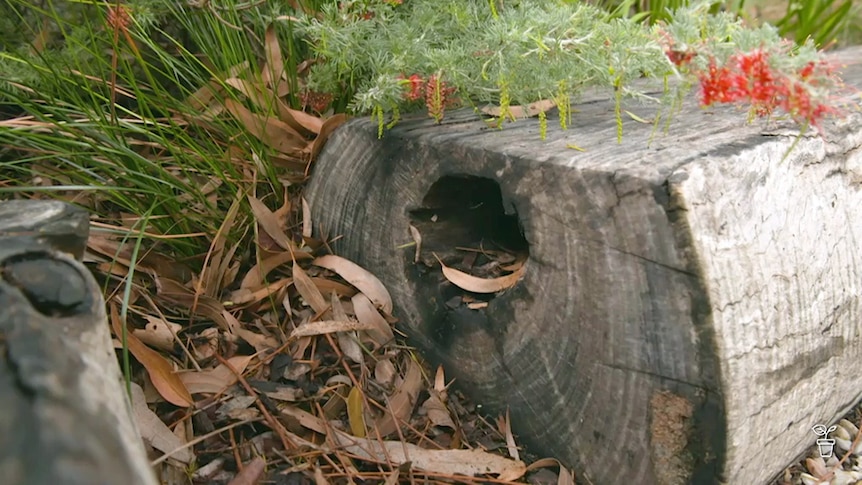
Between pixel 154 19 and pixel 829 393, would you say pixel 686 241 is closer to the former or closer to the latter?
pixel 829 393

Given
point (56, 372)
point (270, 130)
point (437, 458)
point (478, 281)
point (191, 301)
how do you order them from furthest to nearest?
1. point (270, 130)
2. point (191, 301)
3. point (478, 281)
4. point (437, 458)
5. point (56, 372)

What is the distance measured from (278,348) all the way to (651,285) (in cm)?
85

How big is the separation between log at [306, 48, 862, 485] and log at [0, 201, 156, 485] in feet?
2.35

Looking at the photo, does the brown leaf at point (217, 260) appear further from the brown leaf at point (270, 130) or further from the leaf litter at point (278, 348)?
the brown leaf at point (270, 130)

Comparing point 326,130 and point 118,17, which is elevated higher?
point 118,17

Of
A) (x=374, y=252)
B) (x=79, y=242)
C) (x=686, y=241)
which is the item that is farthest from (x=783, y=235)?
(x=79, y=242)

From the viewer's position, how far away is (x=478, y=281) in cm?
146

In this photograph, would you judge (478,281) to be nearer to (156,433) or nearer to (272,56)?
(156,433)

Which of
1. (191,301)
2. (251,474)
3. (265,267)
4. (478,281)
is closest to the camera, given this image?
(251,474)

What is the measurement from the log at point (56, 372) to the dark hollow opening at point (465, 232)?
0.76 meters

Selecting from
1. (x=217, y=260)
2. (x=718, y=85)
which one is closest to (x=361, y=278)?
(x=217, y=260)

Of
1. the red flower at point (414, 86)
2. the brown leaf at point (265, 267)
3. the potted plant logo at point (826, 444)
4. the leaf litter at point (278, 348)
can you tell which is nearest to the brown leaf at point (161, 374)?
the leaf litter at point (278, 348)

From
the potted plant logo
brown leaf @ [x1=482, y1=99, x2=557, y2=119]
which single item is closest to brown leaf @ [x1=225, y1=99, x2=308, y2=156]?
brown leaf @ [x1=482, y1=99, x2=557, y2=119]

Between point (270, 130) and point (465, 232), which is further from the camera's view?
point (270, 130)
